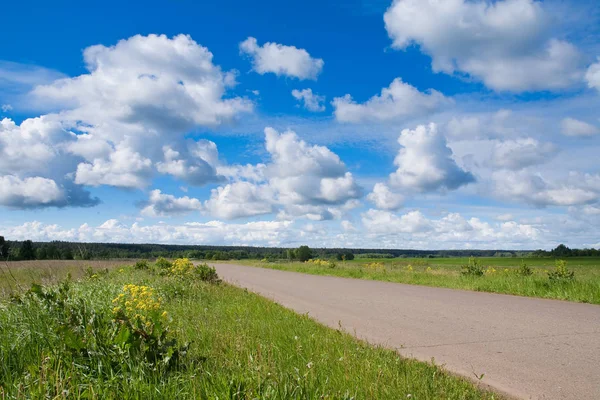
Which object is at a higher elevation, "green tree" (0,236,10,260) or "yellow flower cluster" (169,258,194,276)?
"green tree" (0,236,10,260)

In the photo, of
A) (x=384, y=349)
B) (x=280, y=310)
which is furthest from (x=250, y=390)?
(x=280, y=310)

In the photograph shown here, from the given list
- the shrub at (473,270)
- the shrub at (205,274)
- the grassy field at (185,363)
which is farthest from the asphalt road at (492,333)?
the shrub at (473,270)

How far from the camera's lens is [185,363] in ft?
16.2

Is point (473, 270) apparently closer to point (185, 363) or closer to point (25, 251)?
point (25, 251)

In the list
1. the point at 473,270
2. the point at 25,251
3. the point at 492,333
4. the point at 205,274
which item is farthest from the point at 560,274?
the point at 25,251

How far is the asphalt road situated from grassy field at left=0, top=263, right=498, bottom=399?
0.77 m

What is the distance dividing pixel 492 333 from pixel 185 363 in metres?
5.55

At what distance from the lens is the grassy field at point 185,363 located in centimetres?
430

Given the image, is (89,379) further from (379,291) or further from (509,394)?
(379,291)

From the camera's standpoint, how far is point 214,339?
6762 millimetres

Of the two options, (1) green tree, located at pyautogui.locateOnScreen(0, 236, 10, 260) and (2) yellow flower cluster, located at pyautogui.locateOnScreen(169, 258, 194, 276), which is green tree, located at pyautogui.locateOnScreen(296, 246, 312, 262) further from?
(1) green tree, located at pyautogui.locateOnScreen(0, 236, 10, 260)

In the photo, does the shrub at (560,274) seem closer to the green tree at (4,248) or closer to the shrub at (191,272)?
the shrub at (191,272)

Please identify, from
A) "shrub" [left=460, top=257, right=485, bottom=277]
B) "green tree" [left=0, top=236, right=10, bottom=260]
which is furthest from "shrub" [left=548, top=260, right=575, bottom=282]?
"green tree" [left=0, top=236, right=10, bottom=260]

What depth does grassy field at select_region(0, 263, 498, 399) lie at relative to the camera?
14.1 ft
